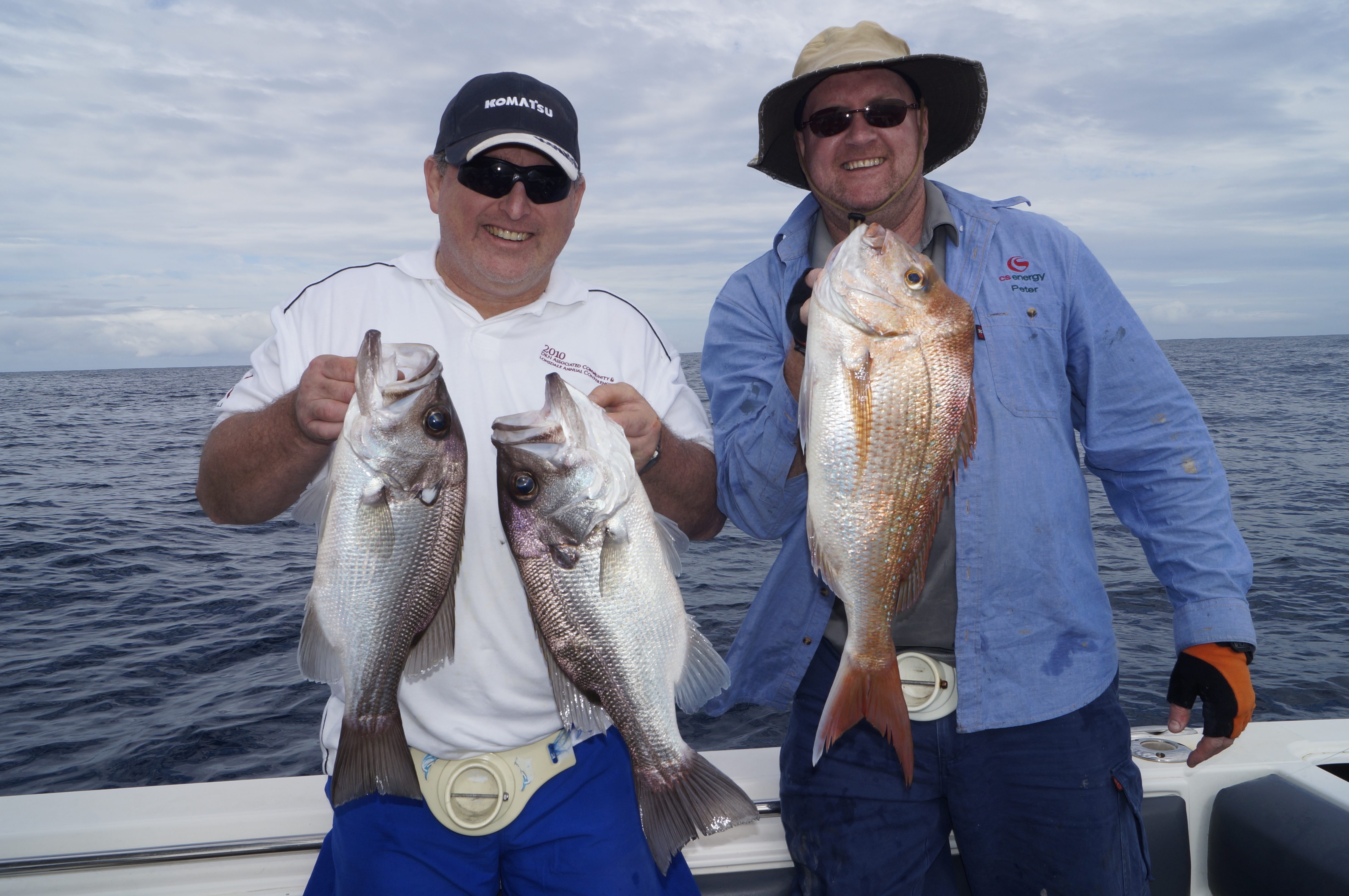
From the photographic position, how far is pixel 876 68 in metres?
2.85

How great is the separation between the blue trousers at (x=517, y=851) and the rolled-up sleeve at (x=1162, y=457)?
1.88m

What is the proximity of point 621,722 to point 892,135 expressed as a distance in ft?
Result: 7.06

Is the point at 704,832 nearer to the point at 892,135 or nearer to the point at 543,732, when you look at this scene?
the point at 543,732

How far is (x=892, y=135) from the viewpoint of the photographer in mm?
2771

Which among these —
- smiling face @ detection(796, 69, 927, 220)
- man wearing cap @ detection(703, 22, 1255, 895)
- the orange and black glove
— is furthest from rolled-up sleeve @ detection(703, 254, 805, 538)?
the orange and black glove

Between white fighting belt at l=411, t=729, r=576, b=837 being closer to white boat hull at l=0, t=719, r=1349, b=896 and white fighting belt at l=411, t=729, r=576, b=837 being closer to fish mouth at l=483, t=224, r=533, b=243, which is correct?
white boat hull at l=0, t=719, r=1349, b=896

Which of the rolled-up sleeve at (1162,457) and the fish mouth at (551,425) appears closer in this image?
the fish mouth at (551,425)

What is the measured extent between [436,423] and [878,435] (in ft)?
3.92

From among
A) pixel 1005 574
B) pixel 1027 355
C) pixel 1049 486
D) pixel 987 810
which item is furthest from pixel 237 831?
pixel 1027 355

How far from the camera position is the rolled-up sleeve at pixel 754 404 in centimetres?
247

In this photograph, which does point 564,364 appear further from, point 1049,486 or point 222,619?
point 222,619

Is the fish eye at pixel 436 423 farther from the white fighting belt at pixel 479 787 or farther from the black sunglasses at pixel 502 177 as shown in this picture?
the white fighting belt at pixel 479 787

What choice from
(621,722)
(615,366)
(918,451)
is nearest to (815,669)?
(621,722)

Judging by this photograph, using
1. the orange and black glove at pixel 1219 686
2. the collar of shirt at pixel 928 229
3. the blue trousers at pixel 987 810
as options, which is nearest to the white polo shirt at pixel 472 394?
the collar of shirt at pixel 928 229
